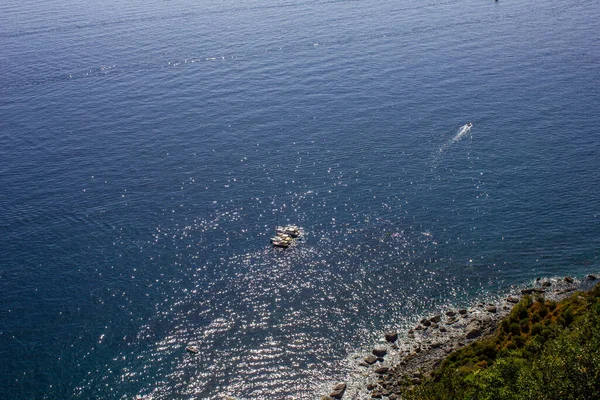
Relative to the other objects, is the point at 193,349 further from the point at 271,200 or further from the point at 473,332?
the point at 473,332

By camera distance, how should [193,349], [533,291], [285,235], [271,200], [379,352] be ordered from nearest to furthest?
[379,352]
[193,349]
[533,291]
[285,235]
[271,200]

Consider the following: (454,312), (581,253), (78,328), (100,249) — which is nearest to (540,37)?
(581,253)

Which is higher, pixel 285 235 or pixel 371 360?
pixel 285 235

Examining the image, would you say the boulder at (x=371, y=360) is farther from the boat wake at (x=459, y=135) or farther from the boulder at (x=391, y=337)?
the boat wake at (x=459, y=135)

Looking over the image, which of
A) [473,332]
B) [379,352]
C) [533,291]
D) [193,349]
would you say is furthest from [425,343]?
[193,349]

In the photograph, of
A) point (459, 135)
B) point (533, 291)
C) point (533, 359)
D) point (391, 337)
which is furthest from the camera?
point (459, 135)

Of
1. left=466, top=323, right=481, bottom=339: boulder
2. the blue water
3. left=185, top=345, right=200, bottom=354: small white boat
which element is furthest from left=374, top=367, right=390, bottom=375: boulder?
left=185, top=345, right=200, bottom=354: small white boat

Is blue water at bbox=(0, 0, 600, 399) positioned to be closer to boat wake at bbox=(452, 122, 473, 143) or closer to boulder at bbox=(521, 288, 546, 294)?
boat wake at bbox=(452, 122, 473, 143)
